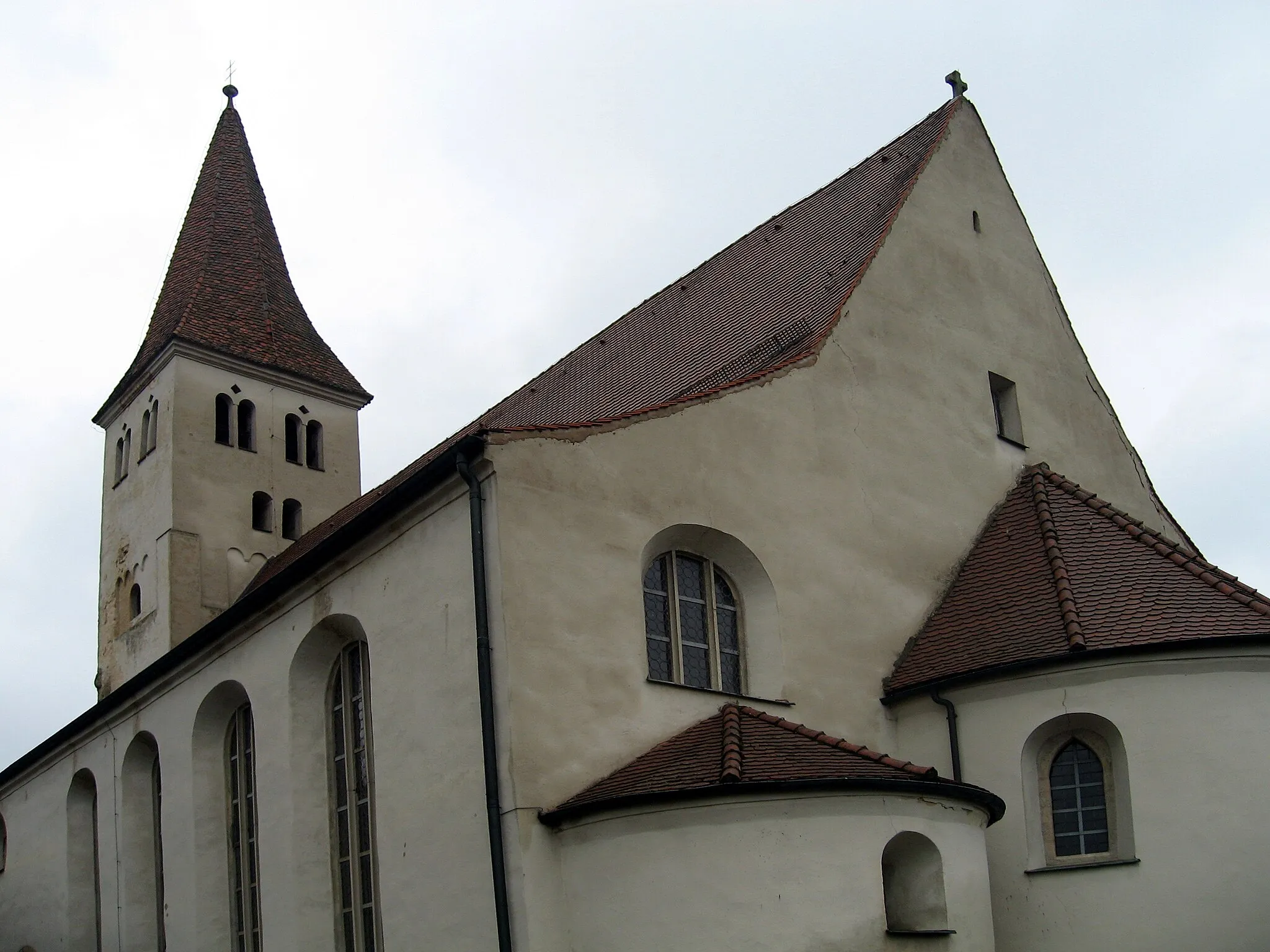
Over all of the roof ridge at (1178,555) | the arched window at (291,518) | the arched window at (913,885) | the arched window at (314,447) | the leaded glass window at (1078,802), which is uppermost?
the arched window at (314,447)

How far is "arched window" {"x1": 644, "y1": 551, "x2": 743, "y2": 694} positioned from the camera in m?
15.9

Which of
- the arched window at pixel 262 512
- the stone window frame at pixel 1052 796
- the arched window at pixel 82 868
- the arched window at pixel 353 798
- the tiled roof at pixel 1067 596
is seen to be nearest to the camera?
the stone window frame at pixel 1052 796

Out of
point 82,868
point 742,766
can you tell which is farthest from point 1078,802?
point 82,868

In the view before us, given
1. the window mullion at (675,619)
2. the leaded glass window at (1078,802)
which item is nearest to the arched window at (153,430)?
the window mullion at (675,619)

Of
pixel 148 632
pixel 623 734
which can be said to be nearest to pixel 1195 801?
pixel 623 734

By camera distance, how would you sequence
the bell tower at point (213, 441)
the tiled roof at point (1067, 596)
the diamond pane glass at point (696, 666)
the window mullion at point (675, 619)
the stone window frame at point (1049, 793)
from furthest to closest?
the bell tower at point (213, 441) → the diamond pane glass at point (696, 666) → the window mullion at point (675, 619) → the tiled roof at point (1067, 596) → the stone window frame at point (1049, 793)

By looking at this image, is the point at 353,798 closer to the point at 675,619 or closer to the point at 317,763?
the point at 317,763

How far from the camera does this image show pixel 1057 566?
17.2 m

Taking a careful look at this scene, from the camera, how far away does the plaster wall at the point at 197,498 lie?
2888 cm

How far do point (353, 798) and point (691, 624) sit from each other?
14.2 feet

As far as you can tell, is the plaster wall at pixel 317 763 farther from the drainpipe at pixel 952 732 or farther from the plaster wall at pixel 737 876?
the drainpipe at pixel 952 732

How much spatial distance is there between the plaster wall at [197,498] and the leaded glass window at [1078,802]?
56.9 ft

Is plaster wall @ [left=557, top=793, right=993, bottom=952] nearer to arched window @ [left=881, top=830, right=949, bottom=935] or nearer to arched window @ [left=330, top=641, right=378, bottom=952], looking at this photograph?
arched window @ [left=881, top=830, right=949, bottom=935]

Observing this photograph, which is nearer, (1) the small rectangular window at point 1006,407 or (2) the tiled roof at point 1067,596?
(2) the tiled roof at point 1067,596
